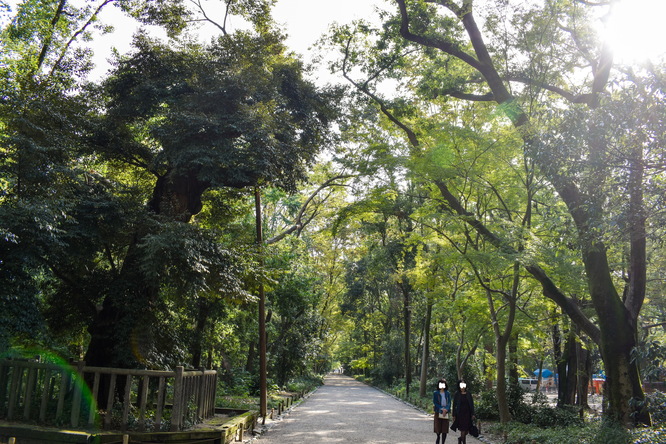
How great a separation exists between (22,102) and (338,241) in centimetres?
2726

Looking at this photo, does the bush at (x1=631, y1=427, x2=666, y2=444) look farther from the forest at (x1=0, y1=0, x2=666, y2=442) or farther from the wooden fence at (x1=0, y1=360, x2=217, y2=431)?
the wooden fence at (x1=0, y1=360, x2=217, y2=431)

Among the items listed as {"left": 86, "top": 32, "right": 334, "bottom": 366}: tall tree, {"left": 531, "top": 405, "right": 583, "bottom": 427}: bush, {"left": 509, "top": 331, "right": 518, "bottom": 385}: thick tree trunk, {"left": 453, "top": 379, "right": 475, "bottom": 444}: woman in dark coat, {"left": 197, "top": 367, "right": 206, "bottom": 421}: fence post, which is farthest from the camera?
{"left": 509, "top": 331, "right": 518, "bottom": 385}: thick tree trunk

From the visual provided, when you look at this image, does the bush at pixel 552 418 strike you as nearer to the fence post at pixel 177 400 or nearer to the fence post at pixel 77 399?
the fence post at pixel 177 400

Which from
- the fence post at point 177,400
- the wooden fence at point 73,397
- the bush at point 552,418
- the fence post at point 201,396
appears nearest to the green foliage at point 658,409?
the bush at point 552,418

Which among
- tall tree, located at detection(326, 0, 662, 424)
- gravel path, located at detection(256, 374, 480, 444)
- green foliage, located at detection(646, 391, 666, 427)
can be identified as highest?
tall tree, located at detection(326, 0, 662, 424)

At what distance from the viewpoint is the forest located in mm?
8508

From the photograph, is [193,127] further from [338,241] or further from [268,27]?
[338,241]

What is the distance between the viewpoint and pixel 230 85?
1250cm

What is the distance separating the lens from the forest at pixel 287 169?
27.9 ft

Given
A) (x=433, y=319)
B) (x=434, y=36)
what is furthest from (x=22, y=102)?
(x=433, y=319)

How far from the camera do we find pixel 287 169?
44.7 feet

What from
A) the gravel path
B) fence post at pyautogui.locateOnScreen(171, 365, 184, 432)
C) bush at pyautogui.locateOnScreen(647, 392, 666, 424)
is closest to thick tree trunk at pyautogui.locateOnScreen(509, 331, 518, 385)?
the gravel path

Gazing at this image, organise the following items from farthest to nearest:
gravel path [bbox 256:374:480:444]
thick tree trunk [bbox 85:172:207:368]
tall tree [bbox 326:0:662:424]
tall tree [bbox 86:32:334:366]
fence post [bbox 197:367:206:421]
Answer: gravel path [bbox 256:374:480:444]
tall tree [bbox 86:32:334:366]
fence post [bbox 197:367:206:421]
thick tree trunk [bbox 85:172:207:368]
tall tree [bbox 326:0:662:424]

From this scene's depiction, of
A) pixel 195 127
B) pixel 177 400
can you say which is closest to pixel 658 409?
pixel 177 400
